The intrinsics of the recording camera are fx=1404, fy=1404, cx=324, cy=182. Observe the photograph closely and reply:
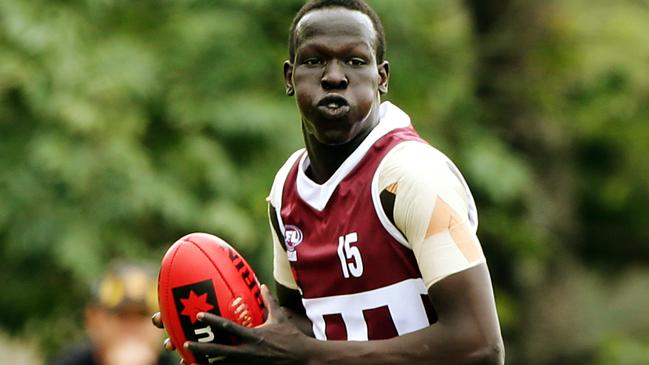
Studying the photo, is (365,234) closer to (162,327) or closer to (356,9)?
(356,9)

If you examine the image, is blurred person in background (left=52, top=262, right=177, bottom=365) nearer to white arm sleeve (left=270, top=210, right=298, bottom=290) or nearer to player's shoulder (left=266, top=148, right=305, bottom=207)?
white arm sleeve (left=270, top=210, right=298, bottom=290)

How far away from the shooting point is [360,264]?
12.8 ft

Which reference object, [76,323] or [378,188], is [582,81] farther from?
[378,188]

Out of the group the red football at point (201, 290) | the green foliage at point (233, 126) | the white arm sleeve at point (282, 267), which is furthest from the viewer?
the green foliage at point (233, 126)

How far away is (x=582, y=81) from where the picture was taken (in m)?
10.9

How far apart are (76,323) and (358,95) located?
239 inches

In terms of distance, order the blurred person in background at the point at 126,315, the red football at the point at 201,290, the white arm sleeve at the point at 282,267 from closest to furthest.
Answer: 1. the red football at the point at 201,290
2. the white arm sleeve at the point at 282,267
3. the blurred person in background at the point at 126,315

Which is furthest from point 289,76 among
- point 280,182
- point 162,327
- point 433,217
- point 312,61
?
point 162,327

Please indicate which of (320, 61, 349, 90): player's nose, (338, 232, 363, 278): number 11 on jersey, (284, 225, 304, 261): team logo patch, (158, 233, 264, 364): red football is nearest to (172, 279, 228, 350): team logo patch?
(158, 233, 264, 364): red football

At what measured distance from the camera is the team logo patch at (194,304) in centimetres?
407

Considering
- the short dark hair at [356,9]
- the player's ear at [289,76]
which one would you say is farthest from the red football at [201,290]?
the short dark hair at [356,9]

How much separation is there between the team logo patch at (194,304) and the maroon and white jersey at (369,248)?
273mm

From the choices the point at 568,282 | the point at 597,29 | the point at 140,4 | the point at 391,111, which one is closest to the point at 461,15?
the point at 597,29

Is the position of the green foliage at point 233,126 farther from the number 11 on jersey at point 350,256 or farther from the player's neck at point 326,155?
the number 11 on jersey at point 350,256
